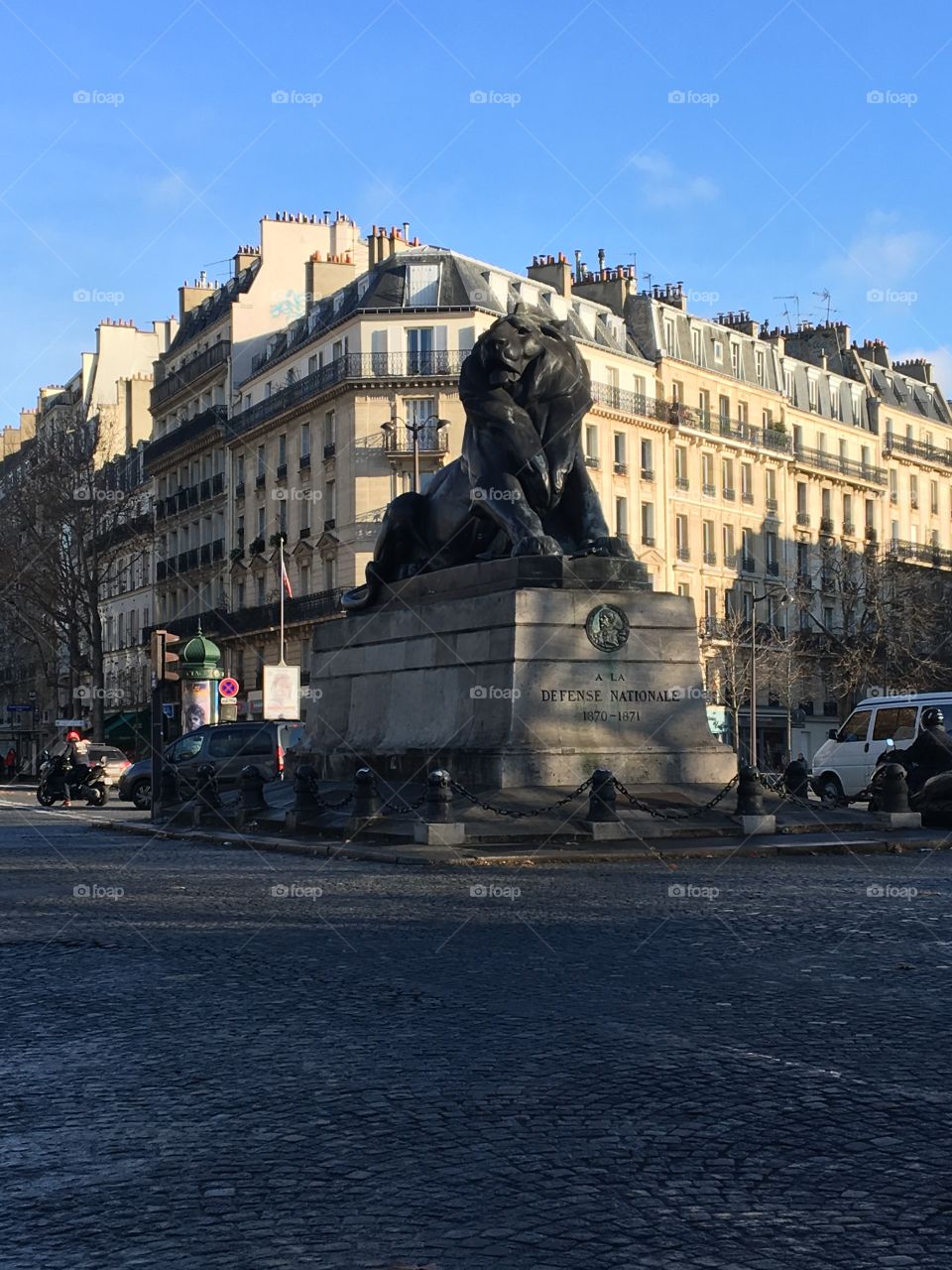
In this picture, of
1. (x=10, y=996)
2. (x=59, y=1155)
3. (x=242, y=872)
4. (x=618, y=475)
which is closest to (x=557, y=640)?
(x=242, y=872)

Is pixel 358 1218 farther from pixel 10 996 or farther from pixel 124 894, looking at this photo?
pixel 124 894

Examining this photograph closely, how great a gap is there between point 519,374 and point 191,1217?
15240 millimetres

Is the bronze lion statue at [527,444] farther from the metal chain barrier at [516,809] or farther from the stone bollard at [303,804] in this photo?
the stone bollard at [303,804]

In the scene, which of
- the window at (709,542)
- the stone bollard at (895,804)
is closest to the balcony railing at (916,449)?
the window at (709,542)

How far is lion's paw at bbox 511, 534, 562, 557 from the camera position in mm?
17406

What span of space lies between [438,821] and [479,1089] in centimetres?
1017

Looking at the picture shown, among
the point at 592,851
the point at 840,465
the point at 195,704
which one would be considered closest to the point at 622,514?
the point at 840,465

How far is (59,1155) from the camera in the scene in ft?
14.7

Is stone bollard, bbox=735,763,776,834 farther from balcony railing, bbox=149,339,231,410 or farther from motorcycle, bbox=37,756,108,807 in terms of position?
balcony railing, bbox=149,339,231,410

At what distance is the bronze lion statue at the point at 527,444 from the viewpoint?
18.2 metres

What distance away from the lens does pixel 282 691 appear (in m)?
35.3

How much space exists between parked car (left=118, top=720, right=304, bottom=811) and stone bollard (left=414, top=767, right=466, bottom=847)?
1315 centimetres

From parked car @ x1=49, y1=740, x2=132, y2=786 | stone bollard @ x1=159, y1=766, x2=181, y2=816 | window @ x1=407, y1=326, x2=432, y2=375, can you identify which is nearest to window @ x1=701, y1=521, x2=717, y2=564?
window @ x1=407, y1=326, x2=432, y2=375

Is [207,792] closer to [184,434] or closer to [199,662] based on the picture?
[199,662]
